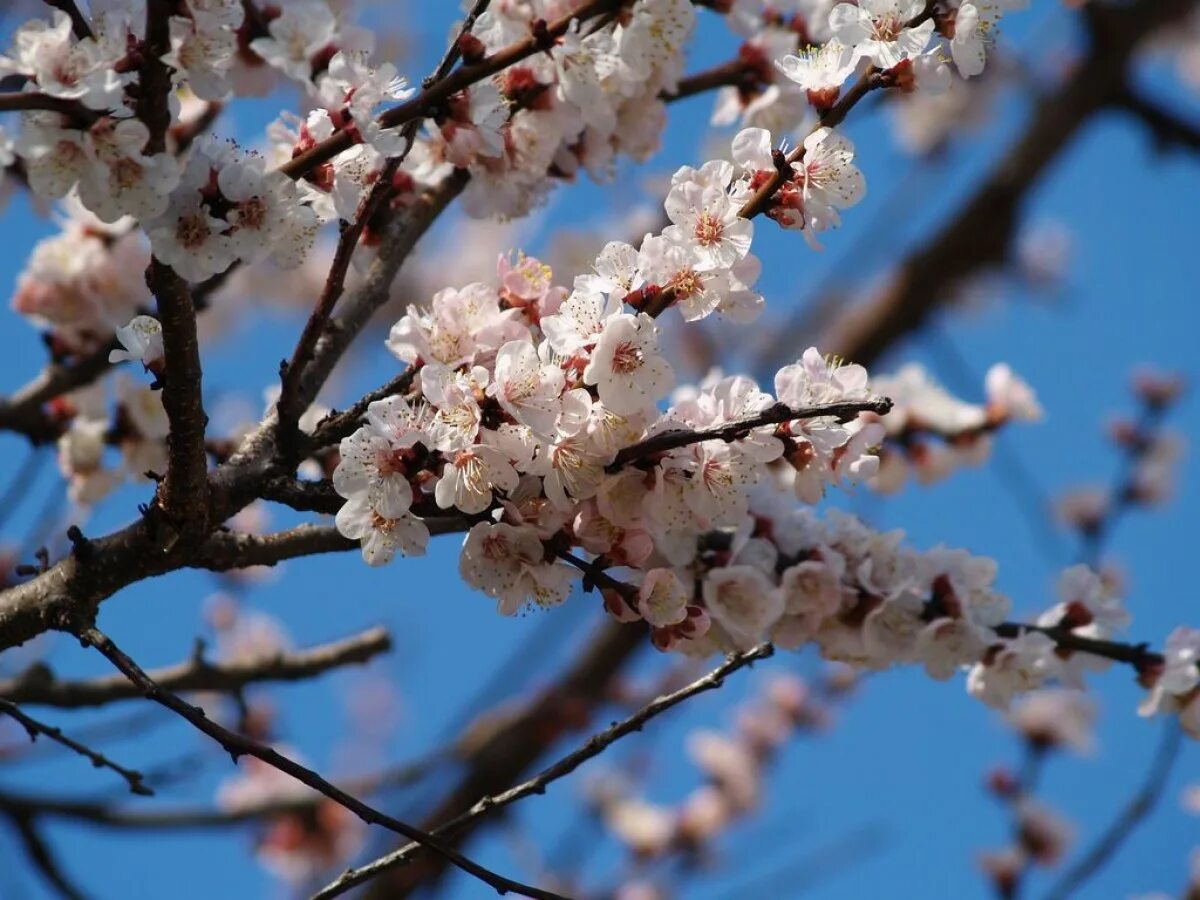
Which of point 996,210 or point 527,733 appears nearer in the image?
point 527,733

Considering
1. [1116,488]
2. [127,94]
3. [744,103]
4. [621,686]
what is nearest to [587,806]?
[621,686]

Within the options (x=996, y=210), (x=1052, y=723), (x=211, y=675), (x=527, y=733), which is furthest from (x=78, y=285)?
(x=996, y=210)

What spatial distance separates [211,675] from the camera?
2.29 meters

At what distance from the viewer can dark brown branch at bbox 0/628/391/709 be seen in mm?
2197

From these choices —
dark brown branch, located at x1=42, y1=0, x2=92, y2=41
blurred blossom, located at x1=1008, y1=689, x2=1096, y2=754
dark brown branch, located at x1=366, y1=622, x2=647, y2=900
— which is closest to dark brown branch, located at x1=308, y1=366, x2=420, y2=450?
dark brown branch, located at x1=42, y1=0, x2=92, y2=41

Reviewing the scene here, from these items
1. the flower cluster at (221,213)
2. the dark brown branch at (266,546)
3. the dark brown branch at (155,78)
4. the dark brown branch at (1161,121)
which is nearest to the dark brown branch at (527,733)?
the dark brown branch at (266,546)

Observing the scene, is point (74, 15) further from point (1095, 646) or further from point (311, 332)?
point (1095, 646)

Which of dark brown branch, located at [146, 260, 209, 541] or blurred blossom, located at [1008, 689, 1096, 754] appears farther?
blurred blossom, located at [1008, 689, 1096, 754]

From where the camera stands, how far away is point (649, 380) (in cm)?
146

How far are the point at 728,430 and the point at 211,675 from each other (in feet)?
3.99

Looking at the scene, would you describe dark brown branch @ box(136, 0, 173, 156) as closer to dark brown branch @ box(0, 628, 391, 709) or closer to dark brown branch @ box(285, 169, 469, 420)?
dark brown branch @ box(285, 169, 469, 420)

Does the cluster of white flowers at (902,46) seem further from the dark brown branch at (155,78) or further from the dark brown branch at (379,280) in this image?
the dark brown branch at (155,78)

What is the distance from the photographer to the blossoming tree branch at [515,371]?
4.72ft

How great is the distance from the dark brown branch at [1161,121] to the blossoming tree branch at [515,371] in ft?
13.5
